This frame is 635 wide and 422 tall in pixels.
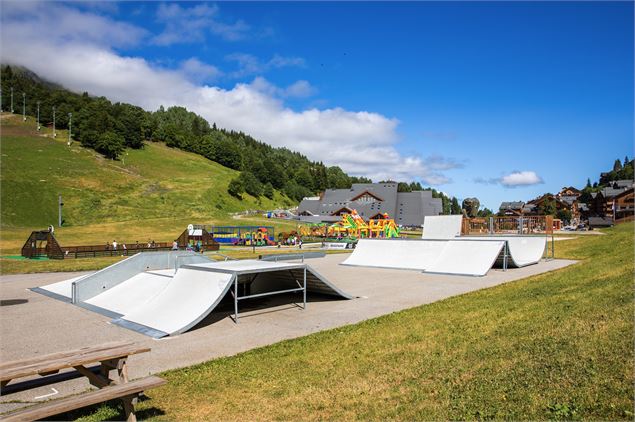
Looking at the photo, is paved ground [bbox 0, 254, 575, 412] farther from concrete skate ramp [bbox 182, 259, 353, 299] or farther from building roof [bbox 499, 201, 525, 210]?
building roof [bbox 499, 201, 525, 210]

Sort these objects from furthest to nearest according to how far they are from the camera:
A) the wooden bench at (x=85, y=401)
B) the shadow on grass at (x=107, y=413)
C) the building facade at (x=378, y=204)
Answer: the building facade at (x=378, y=204) → the shadow on grass at (x=107, y=413) → the wooden bench at (x=85, y=401)

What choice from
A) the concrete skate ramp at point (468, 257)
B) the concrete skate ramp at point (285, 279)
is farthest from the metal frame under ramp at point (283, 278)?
the concrete skate ramp at point (468, 257)

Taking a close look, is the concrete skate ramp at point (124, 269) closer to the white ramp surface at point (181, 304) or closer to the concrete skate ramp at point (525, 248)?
the white ramp surface at point (181, 304)

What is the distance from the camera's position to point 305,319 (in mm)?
10852

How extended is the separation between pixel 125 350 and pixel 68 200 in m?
69.4

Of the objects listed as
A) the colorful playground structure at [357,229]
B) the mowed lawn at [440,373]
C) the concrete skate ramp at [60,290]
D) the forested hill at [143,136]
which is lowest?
the concrete skate ramp at [60,290]

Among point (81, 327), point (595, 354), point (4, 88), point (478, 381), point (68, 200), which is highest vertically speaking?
point (4, 88)

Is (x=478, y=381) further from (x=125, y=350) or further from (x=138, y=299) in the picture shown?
(x=138, y=299)

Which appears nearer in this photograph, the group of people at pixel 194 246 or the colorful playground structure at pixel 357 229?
the group of people at pixel 194 246

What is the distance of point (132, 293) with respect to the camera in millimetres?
13117

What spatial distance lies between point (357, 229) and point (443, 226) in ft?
62.4

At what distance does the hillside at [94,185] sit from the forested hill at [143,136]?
362cm

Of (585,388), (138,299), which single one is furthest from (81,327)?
(585,388)

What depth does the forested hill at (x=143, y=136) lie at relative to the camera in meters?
100
